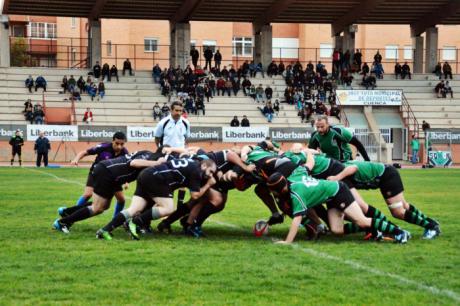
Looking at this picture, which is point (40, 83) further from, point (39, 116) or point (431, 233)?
point (431, 233)

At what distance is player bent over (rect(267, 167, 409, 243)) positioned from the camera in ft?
37.9

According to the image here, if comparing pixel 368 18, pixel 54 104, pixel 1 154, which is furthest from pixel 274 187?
pixel 368 18

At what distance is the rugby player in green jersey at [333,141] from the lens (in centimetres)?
1391

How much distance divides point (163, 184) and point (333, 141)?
3.30 metres

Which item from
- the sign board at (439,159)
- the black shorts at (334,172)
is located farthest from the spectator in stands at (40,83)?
the black shorts at (334,172)

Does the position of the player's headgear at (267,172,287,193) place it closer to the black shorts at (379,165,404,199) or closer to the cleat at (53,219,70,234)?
the black shorts at (379,165,404,199)

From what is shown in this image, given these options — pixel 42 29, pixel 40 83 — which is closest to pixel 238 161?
pixel 40 83

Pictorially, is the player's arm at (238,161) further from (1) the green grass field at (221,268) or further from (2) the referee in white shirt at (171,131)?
(2) the referee in white shirt at (171,131)

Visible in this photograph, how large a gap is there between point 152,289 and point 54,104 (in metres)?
39.3

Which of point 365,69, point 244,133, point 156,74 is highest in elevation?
point 365,69

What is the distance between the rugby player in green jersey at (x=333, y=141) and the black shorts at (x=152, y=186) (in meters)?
2.98

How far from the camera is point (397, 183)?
12.7 metres

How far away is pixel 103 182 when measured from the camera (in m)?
12.7

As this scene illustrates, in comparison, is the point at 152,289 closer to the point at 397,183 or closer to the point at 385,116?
the point at 397,183
